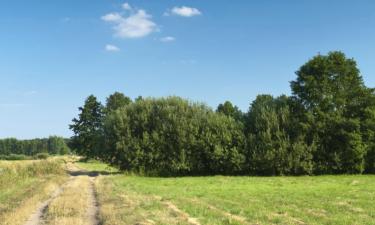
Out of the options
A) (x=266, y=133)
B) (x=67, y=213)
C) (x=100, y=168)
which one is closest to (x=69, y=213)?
(x=67, y=213)

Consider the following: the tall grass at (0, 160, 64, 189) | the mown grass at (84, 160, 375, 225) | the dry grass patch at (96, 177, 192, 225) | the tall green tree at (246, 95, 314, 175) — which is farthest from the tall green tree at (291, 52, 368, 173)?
the dry grass patch at (96, 177, 192, 225)

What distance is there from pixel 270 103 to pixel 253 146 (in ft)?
21.5

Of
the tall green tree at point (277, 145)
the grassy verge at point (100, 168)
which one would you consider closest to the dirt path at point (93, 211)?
the tall green tree at point (277, 145)

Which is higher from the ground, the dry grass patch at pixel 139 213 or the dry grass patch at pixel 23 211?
the dry grass patch at pixel 139 213

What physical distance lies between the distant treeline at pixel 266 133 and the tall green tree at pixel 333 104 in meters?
0.11

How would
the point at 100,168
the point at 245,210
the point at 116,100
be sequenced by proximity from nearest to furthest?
the point at 245,210
the point at 100,168
the point at 116,100

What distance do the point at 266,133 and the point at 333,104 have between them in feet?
26.3

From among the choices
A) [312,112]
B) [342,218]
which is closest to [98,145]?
[312,112]

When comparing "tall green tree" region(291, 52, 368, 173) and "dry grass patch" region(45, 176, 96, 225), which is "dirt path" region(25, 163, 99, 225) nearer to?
"dry grass patch" region(45, 176, 96, 225)

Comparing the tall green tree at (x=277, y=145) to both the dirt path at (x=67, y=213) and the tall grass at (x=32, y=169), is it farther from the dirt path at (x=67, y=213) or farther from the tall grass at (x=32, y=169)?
the dirt path at (x=67, y=213)

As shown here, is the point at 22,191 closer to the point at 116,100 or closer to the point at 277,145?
the point at 277,145

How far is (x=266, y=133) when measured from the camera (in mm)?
50719

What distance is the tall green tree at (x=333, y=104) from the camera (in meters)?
49.5

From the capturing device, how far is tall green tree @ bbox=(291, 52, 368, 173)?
162ft
